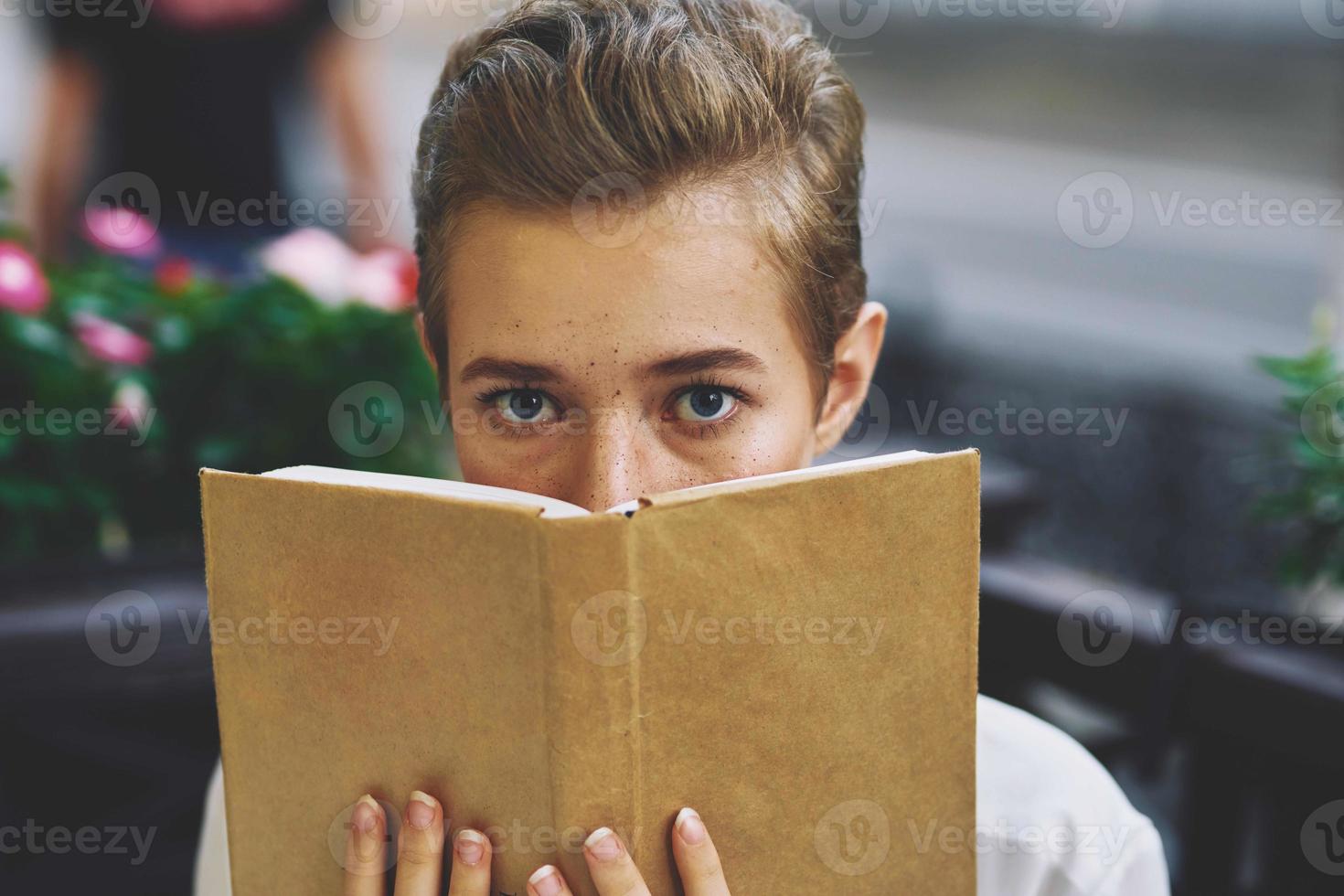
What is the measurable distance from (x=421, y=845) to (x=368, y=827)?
0.04 m

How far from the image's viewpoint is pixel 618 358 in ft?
2.91

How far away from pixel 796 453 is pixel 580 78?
0.36m

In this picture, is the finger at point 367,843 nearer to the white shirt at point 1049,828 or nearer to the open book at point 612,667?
the open book at point 612,667

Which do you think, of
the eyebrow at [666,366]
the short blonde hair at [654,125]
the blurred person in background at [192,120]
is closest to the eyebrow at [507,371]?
the eyebrow at [666,366]

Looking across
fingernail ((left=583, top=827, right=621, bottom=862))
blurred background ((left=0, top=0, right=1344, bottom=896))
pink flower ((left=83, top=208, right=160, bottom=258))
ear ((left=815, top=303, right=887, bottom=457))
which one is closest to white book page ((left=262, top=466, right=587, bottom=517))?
fingernail ((left=583, top=827, right=621, bottom=862))

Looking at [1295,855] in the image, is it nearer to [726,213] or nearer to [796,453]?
[796,453]

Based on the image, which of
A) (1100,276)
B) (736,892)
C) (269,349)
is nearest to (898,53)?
(1100,276)

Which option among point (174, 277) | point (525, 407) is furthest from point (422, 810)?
point (174, 277)

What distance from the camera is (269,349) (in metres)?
1.78

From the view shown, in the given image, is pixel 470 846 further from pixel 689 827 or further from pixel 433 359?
pixel 433 359

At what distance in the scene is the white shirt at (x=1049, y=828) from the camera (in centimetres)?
98

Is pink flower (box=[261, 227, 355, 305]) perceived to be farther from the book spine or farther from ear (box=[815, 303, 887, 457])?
the book spine

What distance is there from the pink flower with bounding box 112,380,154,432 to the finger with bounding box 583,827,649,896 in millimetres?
1311

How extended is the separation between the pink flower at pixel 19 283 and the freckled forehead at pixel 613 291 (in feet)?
3.26
